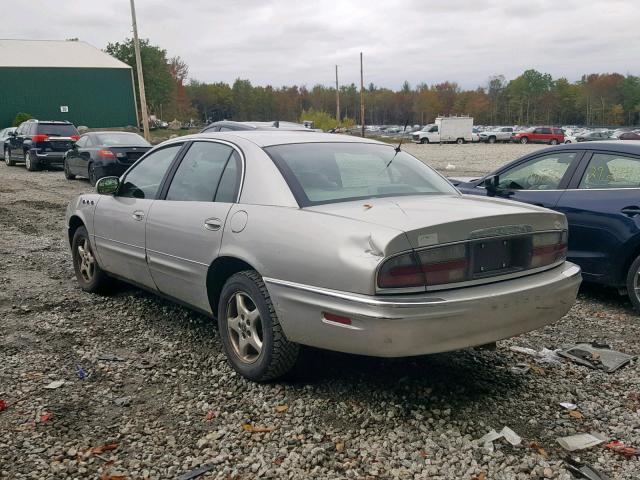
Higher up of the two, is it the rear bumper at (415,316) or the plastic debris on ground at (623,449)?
the rear bumper at (415,316)

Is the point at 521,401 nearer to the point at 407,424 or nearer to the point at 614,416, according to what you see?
the point at 614,416

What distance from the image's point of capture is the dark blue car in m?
5.30

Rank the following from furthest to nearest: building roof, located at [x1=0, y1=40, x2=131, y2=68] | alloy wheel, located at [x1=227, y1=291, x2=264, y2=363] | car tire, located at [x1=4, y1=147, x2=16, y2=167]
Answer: building roof, located at [x1=0, y1=40, x2=131, y2=68]
car tire, located at [x1=4, y1=147, x2=16, y2=167]
alloy wheel, located at [x1=227, y1=291, x2=264, y2=363]

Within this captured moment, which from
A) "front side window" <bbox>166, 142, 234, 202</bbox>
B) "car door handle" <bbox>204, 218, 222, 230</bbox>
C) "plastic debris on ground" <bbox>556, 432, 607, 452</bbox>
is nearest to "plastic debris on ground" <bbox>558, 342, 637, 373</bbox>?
"plastic debris on ground" <bbox>556, 432, 607, 452</bbox>

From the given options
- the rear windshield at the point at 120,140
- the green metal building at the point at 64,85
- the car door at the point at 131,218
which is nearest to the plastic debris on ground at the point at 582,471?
the car door at the point at 131,218

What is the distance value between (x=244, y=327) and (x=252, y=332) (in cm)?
9

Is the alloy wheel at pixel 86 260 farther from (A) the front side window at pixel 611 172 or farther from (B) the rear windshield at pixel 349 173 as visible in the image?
(A) the front side window at pixel 611 172

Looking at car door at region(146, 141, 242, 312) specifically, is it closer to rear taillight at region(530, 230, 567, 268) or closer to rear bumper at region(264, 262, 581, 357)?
rear bumper at region(264, 262, 581, 357)

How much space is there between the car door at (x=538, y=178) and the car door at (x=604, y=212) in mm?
121

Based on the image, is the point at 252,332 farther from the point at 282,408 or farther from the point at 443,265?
the point at 443,265

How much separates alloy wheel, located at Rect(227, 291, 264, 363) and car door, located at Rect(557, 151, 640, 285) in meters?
3.31

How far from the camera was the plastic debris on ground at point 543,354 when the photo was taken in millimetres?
4258

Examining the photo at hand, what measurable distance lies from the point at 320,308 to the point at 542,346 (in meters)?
2.15

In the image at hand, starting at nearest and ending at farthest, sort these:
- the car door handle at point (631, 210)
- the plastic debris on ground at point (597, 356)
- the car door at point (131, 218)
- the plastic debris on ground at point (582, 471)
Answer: the plastic debris on ground at point (582, 471), the plastic debris on ground at point (597, 356), the car door at point (131, 218), the car door handle at point (631, 210)
